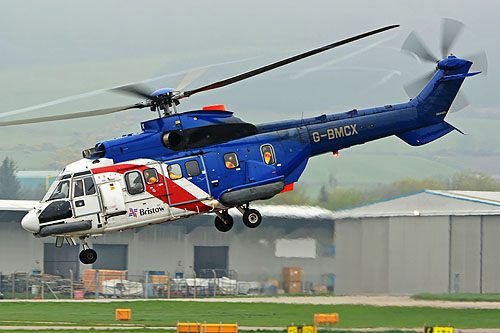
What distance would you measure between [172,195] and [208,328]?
23.0 feet

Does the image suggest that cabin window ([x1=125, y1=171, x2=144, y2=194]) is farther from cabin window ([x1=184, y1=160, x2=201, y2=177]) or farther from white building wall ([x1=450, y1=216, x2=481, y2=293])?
white building wall ([x1=450, y1=216, x2=481, y2=293])

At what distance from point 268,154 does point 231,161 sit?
4.42 ft

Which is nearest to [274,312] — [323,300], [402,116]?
[323,300]

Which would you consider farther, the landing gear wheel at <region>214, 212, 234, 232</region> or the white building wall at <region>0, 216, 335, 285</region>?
the white building wall at <region>0, 216, 335, 285</region>

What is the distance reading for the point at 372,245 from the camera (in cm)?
4212

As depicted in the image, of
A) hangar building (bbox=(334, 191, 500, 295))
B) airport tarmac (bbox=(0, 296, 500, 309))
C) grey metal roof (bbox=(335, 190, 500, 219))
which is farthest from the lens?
grey metal roof (bbox=(335, 190, 500, 219))

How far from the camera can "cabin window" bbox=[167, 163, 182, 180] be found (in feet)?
89.7

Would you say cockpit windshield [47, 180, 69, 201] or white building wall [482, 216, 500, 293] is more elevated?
cockpit windshield [47, 180, 69, 201]

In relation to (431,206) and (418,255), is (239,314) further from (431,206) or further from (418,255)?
(431,206)

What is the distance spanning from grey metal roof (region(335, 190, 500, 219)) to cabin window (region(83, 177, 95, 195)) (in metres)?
19.0

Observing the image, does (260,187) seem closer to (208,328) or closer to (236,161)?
(236,161)

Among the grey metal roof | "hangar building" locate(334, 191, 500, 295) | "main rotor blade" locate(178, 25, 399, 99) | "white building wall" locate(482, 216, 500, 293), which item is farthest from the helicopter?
"white building wall" locate(482, 216, 500, 293)

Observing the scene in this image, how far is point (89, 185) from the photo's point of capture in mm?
26703

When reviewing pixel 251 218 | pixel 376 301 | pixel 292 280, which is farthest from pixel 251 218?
pixel 292 280
